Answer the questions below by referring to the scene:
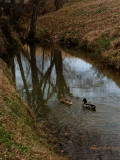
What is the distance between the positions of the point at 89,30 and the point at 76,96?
59.3ft

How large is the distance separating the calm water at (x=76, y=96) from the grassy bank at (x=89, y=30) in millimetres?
1784

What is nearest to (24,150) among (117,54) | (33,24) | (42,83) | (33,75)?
(42,83)

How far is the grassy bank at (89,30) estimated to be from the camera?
69.9 feet

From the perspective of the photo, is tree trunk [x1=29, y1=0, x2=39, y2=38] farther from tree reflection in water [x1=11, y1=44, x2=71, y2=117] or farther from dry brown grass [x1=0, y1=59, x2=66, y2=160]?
dry brown grass [x1=0, y1=59, x2=66, y2=160]

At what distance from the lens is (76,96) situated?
12914mm

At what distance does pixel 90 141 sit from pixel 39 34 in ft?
81.0

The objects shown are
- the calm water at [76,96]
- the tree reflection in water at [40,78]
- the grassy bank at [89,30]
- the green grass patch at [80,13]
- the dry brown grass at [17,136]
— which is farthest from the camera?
the green grass patch at [80,13]

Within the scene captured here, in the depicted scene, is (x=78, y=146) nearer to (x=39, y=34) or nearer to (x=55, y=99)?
(x=55, y=99)

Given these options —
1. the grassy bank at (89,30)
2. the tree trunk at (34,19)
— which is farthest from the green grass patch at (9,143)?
the tree trunk at (34,19)

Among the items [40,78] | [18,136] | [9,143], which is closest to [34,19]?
[40,78]

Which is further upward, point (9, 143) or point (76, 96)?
point (9, 143)

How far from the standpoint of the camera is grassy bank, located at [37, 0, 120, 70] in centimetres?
2131

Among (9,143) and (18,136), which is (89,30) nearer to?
(18,136)

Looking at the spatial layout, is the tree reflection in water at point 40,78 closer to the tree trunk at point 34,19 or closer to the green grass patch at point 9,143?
the green grass patch at point 9,143
